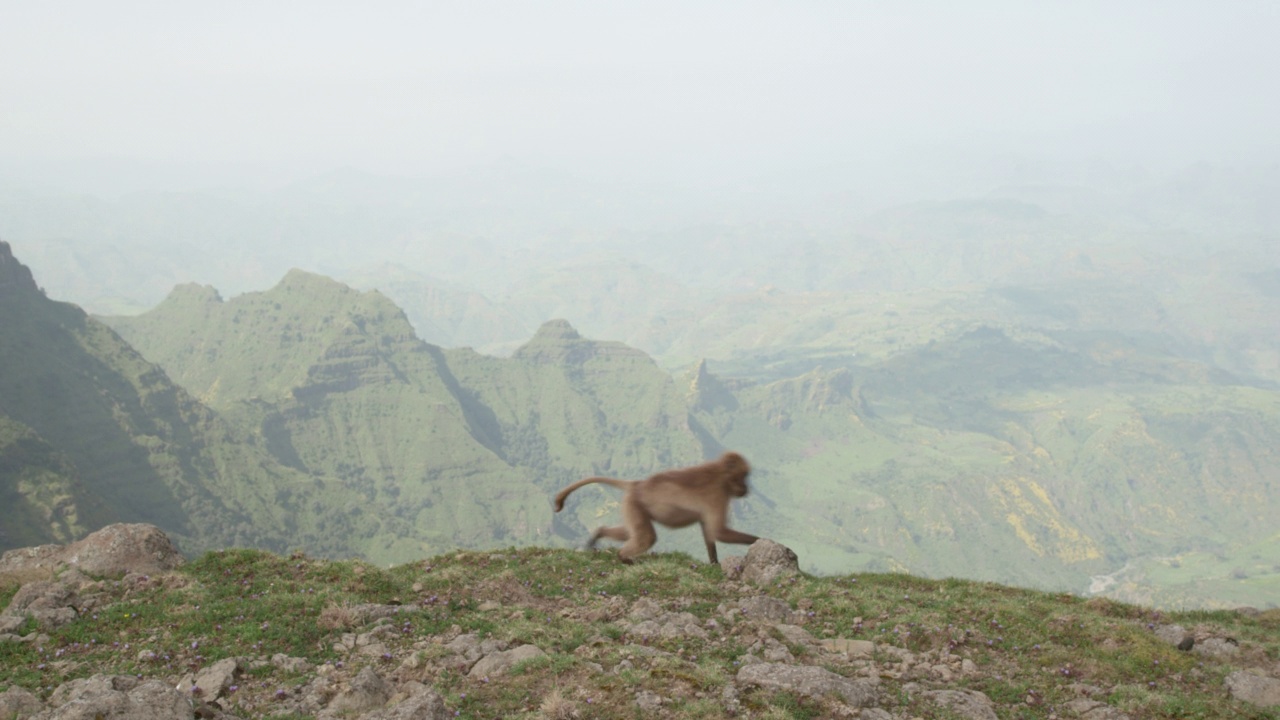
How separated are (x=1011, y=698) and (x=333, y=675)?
973cm

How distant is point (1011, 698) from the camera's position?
10.8 metres

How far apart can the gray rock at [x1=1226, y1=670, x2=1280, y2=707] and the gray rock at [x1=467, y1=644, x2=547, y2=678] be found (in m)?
10.5

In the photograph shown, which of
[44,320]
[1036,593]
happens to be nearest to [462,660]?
[1036,593]

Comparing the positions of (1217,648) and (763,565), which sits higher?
(763,565)

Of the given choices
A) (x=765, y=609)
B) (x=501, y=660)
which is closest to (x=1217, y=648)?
(x=765, y=609)

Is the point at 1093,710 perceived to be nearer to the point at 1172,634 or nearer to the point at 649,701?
the point at 1172,634

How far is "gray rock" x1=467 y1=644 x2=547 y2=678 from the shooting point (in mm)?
10383

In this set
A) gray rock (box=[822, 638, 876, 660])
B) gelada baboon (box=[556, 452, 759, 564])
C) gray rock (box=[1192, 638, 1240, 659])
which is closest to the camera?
gray rock (box=[822, 638, 876, 660])

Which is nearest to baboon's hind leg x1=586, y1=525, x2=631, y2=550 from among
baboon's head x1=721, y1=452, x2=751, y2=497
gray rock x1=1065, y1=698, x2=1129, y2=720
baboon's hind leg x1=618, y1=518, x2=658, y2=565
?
baboon's hind leg x1=618, y1=518, x2=658, y2=565

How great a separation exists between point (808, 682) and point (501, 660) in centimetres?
428

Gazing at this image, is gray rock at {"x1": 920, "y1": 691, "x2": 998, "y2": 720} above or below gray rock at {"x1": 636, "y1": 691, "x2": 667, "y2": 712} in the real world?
below

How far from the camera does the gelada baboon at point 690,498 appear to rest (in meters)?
13.8

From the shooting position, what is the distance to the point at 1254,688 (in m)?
11.3

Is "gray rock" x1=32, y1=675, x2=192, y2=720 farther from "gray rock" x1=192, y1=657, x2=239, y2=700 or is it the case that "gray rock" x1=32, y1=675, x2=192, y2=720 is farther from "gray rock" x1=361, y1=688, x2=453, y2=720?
"gray rock" x1=361, y1=688, x2=453, y2=720
